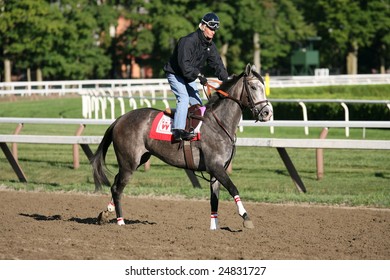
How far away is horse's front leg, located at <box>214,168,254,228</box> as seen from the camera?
30.6 feet

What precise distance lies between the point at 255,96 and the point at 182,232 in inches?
61.3

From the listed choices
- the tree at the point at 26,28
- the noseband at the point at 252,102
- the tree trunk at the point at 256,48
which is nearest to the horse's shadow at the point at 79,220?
the noseband at the point at 252,102

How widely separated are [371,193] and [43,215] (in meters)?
4.52

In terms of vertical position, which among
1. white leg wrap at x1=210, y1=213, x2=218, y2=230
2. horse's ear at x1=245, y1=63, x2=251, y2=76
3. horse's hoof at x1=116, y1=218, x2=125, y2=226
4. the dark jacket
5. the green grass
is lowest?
the green grass

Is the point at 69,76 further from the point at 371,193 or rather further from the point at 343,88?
the point at 371,193

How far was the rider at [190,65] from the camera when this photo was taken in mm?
9602

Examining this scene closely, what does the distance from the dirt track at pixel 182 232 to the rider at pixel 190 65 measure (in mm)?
1151

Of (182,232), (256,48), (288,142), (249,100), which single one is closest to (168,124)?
(249,100)

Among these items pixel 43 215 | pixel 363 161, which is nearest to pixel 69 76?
pixel 363 161

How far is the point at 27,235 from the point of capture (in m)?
9.18

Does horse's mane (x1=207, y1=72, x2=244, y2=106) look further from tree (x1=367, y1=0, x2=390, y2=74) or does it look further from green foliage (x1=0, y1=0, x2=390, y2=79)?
tree (x1=367, y1=0, x2=390, y2=74)

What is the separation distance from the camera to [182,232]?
9438 millimetres

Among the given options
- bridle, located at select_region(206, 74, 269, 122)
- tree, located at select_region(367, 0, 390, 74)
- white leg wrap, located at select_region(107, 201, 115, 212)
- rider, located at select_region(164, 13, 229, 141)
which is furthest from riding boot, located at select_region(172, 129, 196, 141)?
tree, located at select_region(367, 0, 390, 74)

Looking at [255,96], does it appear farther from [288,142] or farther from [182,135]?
[288,142]
